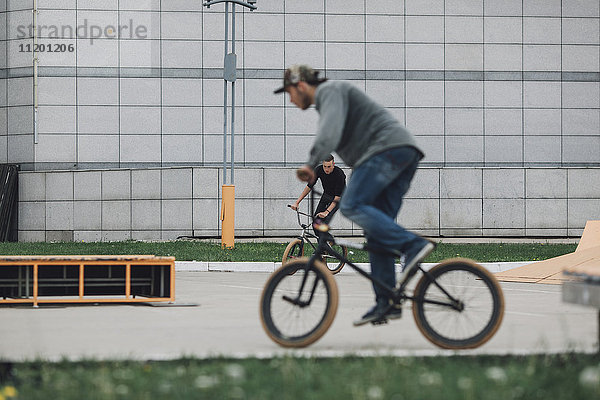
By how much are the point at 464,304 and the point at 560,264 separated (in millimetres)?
7792

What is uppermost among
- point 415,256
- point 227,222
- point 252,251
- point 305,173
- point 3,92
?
point 3,92

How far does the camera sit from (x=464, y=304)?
6.39 meters

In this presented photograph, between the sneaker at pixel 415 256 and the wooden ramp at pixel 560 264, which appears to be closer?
the sneaker at pixel 415 256

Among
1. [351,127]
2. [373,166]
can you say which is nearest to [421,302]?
[373,166]

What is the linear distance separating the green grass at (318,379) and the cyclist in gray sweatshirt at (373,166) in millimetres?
1157

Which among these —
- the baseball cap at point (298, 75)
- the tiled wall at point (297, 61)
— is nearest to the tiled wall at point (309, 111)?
the tiled wall at point (297, 61)

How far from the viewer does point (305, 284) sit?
6480 millimetres

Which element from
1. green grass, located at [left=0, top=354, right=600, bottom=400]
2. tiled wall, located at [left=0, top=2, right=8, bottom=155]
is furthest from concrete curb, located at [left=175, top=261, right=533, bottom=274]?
tiled wall, located at [left=0, top=2, right=8, bottom=155]

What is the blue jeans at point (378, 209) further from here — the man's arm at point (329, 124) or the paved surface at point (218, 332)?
the paved surface at point (218, 332)

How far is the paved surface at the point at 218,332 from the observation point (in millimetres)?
6066

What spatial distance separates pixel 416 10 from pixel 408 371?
77.0 feet

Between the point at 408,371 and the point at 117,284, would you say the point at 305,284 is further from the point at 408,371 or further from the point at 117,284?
the point at 117,284

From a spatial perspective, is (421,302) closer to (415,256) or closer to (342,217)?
(415,256)

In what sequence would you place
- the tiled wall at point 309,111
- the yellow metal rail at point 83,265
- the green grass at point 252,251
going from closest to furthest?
the yellow metal rail at point 83,265
the green grass at point 252,251
the tiled wall at point 309,111
